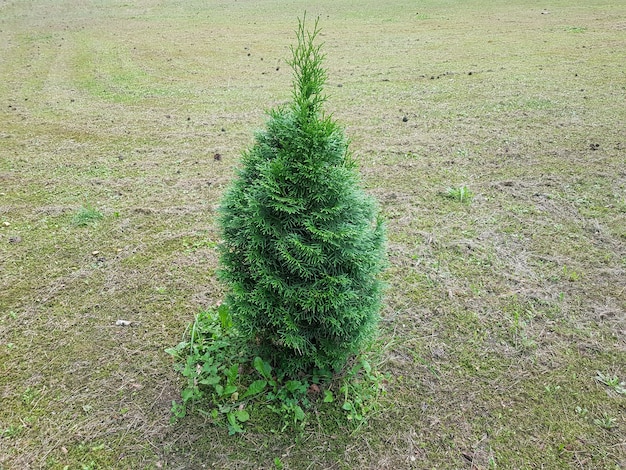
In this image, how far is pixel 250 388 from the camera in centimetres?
256

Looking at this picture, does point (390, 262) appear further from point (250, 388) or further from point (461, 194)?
point (250, 388)

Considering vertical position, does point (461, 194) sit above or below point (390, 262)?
above

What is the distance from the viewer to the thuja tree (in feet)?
7.05

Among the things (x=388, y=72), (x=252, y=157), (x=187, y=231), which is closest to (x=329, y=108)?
(x=388, y=72)

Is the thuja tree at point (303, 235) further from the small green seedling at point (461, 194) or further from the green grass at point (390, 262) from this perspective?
the small green seedling at point (461, 194)

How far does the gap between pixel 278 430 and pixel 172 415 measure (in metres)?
0.64

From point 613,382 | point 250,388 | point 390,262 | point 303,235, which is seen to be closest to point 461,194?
point 390,262

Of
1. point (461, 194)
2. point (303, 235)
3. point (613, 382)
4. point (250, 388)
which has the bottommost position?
point (613, 382)

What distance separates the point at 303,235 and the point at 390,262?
1.81 meters

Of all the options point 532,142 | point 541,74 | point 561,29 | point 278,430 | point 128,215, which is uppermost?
point 561,29

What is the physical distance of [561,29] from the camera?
14008 mm

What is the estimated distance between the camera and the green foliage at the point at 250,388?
2.53 metres

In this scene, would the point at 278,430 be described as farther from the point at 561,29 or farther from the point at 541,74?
the point at 561,29

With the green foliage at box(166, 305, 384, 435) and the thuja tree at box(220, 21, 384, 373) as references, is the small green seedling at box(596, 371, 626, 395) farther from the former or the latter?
the thuja tree at box(220, 21, 384, 373)
